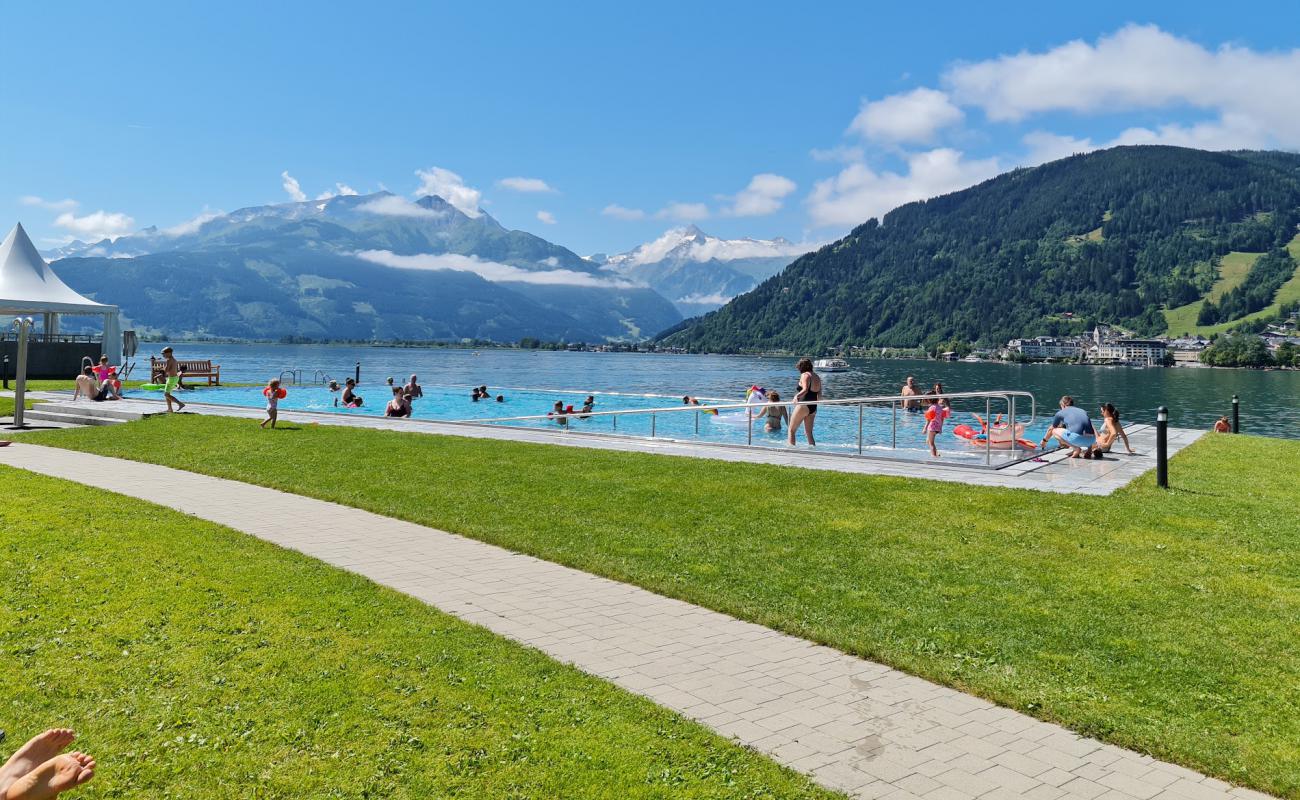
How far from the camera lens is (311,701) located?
512 cm

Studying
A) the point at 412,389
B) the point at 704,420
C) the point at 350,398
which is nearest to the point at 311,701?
the point at 704,420

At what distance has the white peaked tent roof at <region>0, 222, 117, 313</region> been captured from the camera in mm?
40969

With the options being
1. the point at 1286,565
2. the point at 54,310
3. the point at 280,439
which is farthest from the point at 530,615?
the point at 54,310

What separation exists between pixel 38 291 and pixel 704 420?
36886mm

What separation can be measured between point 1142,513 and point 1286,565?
2.35m

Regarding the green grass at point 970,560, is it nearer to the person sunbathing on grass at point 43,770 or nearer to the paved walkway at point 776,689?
the paved walkway at point 776,689

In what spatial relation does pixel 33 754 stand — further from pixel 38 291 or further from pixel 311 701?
pixel 38 291

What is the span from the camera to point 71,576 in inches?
301

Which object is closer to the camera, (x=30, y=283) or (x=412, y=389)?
(x=412, y=389)

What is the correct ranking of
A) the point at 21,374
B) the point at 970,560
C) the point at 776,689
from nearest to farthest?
the point at 776,689 → the point at 970,560 → the point at 21,374

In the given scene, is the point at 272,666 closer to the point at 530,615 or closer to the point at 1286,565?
the point at 530,615

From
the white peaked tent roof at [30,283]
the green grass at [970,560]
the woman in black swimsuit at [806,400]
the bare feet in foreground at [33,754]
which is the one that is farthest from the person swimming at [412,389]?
the bare feet in foreground at [33,754]

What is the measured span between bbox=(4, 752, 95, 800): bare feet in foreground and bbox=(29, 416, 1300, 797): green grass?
4669mm

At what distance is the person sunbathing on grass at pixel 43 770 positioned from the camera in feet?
11.0
